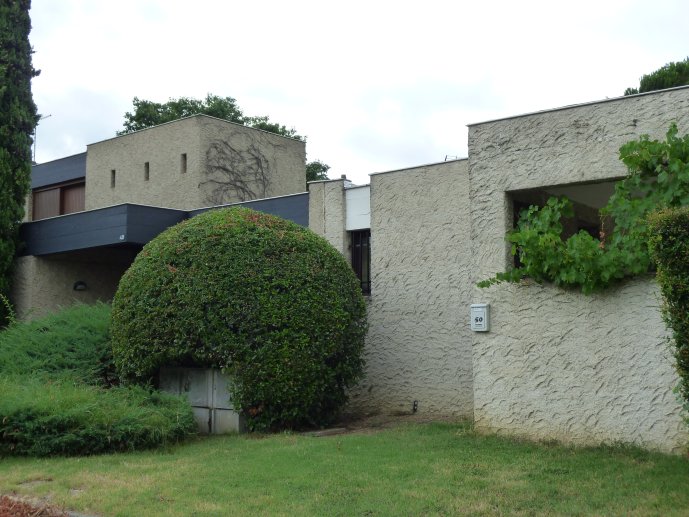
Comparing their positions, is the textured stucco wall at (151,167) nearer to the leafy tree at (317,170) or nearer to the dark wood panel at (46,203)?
the dark wood panel at (46,203)

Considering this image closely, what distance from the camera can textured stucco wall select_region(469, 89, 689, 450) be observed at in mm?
8688

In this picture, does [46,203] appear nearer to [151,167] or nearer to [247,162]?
[151,167]

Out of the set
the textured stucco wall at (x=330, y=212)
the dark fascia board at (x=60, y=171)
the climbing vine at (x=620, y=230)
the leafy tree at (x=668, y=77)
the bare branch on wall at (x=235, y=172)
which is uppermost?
the leafy tree at (x=668, y=77)

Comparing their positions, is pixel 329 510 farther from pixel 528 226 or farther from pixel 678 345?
pixel 528 226

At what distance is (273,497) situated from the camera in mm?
7289

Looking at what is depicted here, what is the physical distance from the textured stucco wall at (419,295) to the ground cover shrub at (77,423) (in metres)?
3.74

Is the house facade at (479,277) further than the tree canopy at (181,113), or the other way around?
the tree canopy at (181,113)

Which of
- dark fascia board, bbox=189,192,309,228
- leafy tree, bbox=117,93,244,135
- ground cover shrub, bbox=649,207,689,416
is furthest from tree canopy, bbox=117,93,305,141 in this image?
ground cover shrub, bbox=649,207,689,416

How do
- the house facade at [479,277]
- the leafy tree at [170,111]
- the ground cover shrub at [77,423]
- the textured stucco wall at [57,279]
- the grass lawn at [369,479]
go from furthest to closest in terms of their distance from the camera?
the leafy tree at [170,111], the textured stucco wall at [57,279], the ground cover shrub at [77,423], the house facade at [479,277], the grass lawn at [369,479]

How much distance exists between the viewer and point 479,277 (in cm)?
1018

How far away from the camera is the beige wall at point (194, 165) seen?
19453 mm

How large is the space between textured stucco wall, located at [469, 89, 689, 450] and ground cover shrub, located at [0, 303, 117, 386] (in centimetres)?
601

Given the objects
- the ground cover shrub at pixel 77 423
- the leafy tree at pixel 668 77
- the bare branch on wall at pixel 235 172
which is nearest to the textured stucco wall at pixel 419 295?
the ground cover shrub at pixel 77 423

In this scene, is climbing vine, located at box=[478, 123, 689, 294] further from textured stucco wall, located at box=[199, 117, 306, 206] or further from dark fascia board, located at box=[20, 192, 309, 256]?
textured stucco wall, located at box=[199, 117, 306, 206]
